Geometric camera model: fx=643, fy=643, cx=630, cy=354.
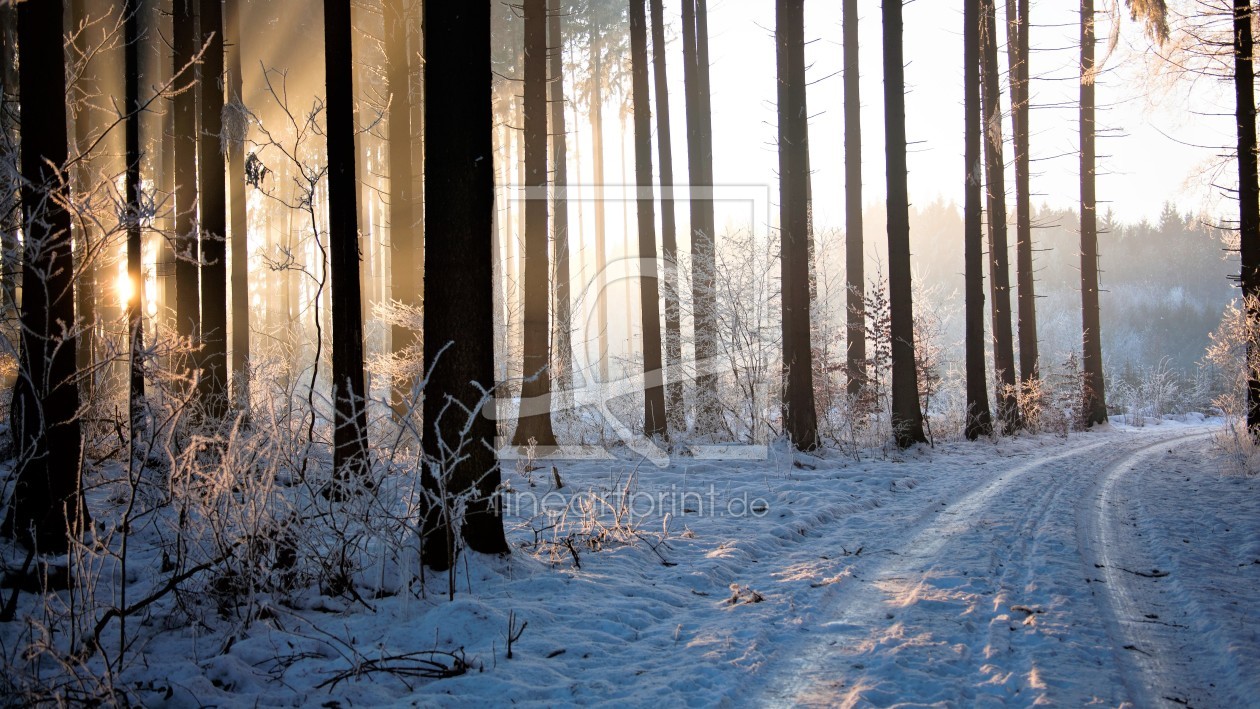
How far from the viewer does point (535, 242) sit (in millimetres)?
11266

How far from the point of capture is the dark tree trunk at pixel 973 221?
15.2 meters

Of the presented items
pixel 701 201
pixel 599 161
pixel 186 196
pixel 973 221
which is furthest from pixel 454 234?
pixel 599 161

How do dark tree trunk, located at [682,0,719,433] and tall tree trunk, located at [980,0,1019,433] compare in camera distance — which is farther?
tall tree trunk, located at [980,0,1019,433]

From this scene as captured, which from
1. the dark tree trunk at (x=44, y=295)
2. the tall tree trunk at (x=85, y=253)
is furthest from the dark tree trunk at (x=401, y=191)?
the dark tree trunk at (x=44, y=295)

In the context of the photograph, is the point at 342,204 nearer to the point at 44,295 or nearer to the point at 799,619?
the point at 44,295

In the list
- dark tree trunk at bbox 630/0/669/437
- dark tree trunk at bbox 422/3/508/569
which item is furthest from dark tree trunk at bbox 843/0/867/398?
dark tree trunk at bbox 422/3/508/569

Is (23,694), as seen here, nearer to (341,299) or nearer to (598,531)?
(598,531)

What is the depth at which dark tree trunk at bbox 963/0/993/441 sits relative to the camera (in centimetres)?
1518

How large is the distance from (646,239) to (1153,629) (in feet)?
38.4

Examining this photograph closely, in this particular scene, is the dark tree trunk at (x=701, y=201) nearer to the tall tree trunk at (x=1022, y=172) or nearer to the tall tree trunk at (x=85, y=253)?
the tall tree trunk at (x=1022, y=172)

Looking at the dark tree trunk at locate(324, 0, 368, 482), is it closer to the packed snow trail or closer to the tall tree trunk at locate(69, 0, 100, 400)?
the tall tree trunk at locate(69, 0, 100, 400)

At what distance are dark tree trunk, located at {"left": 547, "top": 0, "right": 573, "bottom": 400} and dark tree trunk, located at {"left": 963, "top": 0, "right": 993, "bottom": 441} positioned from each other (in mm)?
9652

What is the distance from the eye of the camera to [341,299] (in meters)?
6.63

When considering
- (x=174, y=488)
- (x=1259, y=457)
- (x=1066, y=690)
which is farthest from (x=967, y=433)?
(x=174, y=488)
